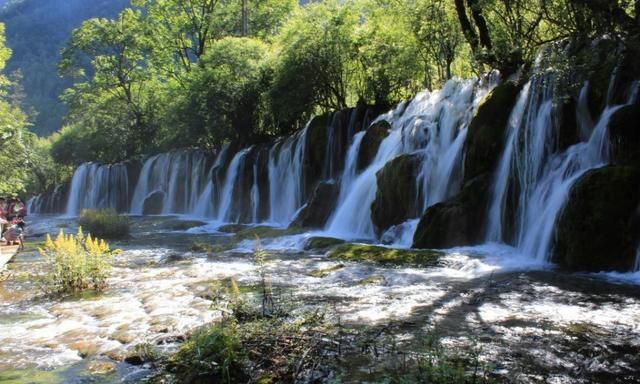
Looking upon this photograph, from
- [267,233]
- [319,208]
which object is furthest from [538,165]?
[267,233]

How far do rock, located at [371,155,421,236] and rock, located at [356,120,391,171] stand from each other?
355cm

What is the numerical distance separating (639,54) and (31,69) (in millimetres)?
135625

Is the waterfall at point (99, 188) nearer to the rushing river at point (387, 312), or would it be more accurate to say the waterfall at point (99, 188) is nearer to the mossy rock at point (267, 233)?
the mossy rock at point (267, 233)

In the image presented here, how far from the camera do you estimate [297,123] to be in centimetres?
3547

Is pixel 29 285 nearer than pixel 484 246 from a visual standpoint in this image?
Yes

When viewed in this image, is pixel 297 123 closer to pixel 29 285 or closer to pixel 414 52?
pixel 414 52

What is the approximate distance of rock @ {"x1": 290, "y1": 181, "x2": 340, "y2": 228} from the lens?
22.3 meters

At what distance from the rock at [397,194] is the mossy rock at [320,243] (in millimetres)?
2005

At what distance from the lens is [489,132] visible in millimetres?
15883

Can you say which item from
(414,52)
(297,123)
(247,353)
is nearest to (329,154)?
(414,52)

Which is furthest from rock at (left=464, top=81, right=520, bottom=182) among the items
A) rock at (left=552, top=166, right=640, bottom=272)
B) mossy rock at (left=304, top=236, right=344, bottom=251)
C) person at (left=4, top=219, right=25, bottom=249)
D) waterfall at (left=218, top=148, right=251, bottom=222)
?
waterfall at (left=218, top=148, right=251, bottom=222)

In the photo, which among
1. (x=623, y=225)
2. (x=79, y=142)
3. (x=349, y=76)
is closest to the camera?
(x=623, y=225)

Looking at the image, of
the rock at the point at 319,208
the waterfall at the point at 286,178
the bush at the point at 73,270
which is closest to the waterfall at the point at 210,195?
the waterfall at the point at 286,178

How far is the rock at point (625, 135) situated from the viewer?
12484 millimetres
